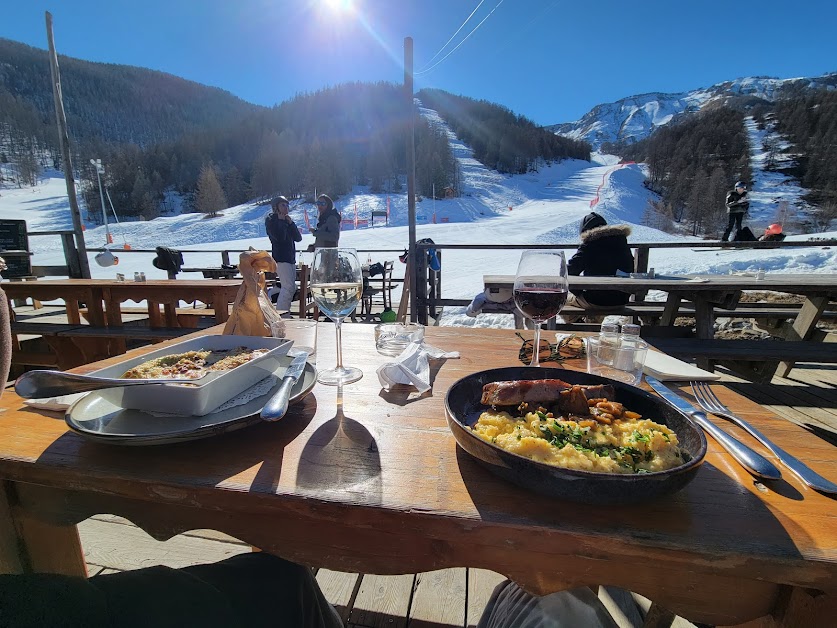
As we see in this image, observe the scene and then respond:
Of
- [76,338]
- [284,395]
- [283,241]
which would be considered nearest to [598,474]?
[284,395]

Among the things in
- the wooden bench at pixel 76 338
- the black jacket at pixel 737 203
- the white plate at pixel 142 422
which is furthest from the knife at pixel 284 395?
the black jacket at pixel 737 203

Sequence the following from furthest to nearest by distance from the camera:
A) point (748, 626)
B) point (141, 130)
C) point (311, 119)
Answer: point (141, 130)
point (311, 119)
point (748, 626)

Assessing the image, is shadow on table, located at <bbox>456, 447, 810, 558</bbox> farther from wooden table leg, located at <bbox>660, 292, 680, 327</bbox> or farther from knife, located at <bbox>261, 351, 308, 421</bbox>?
wooden table leg, located at <bbox>660, 292, 680, 327</bbox>

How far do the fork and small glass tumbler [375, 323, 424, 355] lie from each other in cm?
73

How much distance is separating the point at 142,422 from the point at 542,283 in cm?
88

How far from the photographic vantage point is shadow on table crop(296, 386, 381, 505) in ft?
1.83

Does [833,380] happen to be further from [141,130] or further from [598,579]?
[141,130]

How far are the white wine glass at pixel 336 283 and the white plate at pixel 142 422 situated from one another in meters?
0.26

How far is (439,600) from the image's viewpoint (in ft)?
4.12

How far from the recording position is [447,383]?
3.25 ft

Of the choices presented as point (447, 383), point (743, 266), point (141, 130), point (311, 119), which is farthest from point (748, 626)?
point (141, 130)

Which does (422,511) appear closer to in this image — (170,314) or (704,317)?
(704,317)

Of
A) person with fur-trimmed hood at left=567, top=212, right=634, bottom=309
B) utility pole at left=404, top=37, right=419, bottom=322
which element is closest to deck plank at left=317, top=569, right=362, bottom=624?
utility pole at left=404, top=37, right=419, bottom=322

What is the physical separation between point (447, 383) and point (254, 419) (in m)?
0.48
